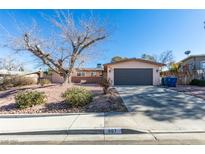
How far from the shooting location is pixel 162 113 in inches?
305

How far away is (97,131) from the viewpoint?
5.69m

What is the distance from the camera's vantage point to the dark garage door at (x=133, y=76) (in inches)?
840

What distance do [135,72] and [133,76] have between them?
0.52 metres

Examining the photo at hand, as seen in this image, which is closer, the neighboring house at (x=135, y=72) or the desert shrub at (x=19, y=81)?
the desert shrub at (x=19, y=81)

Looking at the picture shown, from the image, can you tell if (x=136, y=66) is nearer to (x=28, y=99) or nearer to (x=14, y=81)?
(x=14, y=81)

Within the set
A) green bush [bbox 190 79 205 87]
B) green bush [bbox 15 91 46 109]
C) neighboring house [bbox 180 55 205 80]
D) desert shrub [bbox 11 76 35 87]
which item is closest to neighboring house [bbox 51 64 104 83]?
desert shrub [bbox 11 76 35 87]

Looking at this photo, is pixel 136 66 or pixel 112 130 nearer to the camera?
pixel 112 130

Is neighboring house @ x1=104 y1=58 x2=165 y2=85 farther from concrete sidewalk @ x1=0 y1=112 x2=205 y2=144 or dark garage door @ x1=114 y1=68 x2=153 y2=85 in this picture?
concrete sidewalk @ x1=0 y1=112 x2=205 y2=144

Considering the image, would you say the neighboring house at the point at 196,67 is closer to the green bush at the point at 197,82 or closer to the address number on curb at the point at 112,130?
the green bush at the point at 197,82

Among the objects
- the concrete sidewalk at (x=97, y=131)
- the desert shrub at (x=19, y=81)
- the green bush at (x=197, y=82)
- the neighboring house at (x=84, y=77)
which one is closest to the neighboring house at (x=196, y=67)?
the green bush at (x=197, y=82)

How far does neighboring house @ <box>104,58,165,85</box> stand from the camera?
21.3 meters

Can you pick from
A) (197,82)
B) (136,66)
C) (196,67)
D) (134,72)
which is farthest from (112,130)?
(196,67)

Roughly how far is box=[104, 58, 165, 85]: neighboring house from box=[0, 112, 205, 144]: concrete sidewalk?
1423 cm
